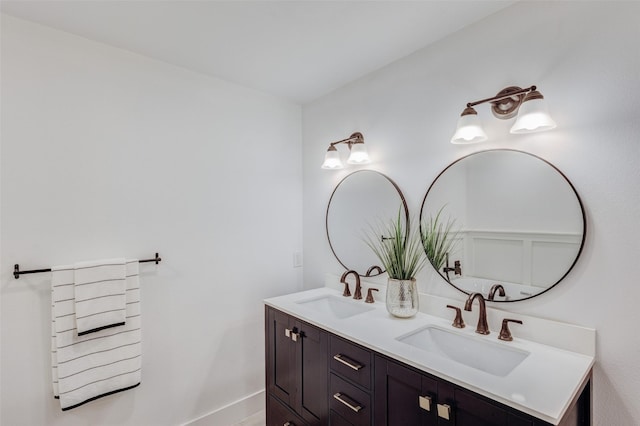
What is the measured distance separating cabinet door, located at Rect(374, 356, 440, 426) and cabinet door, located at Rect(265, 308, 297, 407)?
2.05ft

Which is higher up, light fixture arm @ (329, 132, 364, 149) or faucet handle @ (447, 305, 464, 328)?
light fixture arm @ (329, 132, 364, 149)

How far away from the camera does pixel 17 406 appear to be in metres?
1.55

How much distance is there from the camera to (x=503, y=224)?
1.52m

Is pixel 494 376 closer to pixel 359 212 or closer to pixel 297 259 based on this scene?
pixel 359 212

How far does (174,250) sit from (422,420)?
1.67 metres

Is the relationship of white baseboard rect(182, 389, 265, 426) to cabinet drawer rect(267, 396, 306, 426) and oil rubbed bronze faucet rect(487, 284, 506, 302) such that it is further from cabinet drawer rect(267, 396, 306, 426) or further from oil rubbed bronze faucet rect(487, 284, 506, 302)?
oil rubbed bronze faucet rect(487, 284, 506, 302)

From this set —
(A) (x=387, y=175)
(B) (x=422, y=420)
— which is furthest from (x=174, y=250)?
(B) (x=422, y=420)

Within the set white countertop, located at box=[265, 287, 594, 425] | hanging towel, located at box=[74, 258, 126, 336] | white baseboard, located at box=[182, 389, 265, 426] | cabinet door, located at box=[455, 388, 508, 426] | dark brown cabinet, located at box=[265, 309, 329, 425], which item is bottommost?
white baseboard, located at box=[182, 389, 265, 426]

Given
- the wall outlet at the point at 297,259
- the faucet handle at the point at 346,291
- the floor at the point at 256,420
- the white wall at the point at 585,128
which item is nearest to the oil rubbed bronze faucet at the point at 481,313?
the white wall at the point at 585,128

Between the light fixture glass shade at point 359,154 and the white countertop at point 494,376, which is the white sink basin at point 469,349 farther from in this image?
the light fixture glass shade at point 359,154

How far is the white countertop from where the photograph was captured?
3.22ft

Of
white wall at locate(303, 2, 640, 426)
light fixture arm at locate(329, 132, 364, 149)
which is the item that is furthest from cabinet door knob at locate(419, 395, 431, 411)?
light fixture arm at locate(329, 132, 364, 149)

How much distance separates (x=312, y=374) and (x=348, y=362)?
1.06 feet

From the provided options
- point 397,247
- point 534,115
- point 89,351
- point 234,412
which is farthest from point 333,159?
point 234,412
